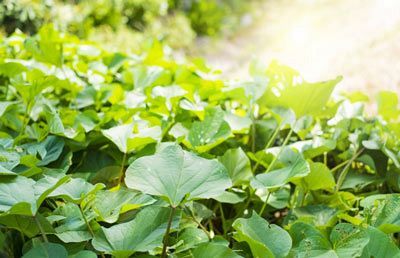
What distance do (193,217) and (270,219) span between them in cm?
29

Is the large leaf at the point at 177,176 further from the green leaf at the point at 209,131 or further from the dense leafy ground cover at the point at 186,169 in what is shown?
the green leaf at the point at 209,131

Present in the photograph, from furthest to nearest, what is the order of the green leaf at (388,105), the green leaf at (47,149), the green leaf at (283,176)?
the green leaf at (388,105) → the green leaf at (47,149) → the green leaf at (283,176)

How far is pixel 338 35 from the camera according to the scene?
21.7ft

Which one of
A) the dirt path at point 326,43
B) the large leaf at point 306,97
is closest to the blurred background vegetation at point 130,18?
the dirt path at point 326,43

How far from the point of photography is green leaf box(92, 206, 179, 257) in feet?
2.26

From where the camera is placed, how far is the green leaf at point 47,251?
0.67 m

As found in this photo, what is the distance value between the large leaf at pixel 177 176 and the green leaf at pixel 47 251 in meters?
0.12

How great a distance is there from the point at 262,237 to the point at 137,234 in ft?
0.56

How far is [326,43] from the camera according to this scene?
6469mm

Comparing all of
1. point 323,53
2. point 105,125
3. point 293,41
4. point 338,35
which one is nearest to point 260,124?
point 105,125

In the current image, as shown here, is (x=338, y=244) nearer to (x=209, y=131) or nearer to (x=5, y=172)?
(x=209, y=131)

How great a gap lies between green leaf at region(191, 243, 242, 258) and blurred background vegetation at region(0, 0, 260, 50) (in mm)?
3754

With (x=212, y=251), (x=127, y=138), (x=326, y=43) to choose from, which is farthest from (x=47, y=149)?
(x=326, y=43)

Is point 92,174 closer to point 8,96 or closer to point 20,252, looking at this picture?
point 20,252
